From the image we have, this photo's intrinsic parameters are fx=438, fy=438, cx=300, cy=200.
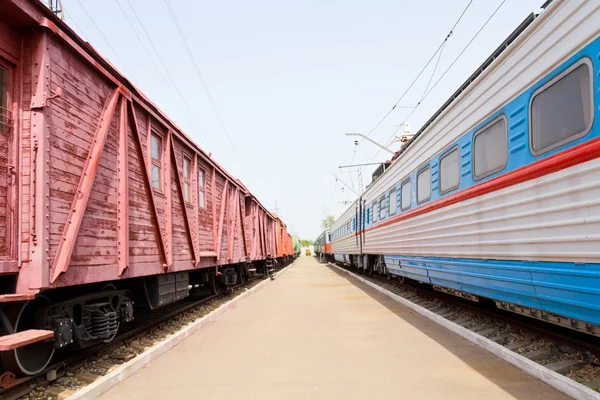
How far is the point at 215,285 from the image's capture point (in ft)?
39.1

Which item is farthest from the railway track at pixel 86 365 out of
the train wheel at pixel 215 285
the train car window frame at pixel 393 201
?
the train car window frame at pixel 393 201

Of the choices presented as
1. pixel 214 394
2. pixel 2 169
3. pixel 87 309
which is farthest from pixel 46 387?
pixel 2 169

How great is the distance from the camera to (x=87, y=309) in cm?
489

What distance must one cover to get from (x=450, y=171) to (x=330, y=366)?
3.59m

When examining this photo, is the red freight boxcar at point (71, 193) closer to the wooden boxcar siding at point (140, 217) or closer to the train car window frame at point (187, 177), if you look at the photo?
the wooden boxcar siding at point (140, 217)

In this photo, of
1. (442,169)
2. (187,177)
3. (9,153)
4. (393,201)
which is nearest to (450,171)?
(442,169)

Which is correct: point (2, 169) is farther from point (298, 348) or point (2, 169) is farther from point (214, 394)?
point (298, 348)

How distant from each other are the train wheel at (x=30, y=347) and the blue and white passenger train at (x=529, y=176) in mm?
4648

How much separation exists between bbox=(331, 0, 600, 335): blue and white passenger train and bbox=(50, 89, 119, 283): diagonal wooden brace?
4359 millimetres

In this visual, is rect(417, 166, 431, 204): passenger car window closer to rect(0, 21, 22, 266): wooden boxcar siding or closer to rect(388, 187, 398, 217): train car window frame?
rect(388, 187, 398, 217): train car window frame

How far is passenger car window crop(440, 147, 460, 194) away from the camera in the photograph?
6.55m

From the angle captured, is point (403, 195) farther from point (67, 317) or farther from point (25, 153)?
point (25, 153)

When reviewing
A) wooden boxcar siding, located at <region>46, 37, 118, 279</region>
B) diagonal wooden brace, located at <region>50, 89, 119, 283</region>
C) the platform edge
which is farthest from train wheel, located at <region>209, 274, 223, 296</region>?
diagonal wooden brace, located at <region>50, 89, 119, 283</region>

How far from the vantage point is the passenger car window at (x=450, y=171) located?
6550mm
